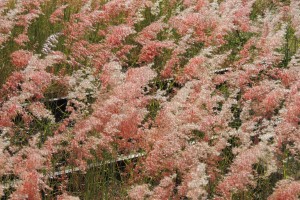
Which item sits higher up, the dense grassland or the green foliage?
the dense grassland

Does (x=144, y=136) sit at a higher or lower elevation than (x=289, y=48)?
higher

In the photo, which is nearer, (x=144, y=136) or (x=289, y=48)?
(x=144, y=136)

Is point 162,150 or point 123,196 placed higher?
point 162,150

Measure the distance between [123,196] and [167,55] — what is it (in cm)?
278

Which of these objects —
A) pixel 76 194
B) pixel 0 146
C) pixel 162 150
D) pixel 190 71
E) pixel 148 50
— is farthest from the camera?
pixel 148 50

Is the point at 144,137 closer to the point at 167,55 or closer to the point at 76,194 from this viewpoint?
the point at 76,194

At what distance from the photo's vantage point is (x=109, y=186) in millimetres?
4051

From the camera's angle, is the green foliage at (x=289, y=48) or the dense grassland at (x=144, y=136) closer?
the dense grassland at (x=144, y=136)

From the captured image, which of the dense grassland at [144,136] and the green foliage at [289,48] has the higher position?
the dense grassland at [144,136]

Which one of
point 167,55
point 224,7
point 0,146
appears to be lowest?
point 167,55

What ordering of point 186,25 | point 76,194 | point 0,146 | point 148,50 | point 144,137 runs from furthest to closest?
point 186,25, point 148,50, point 76,194, point 144,137, point 0,146

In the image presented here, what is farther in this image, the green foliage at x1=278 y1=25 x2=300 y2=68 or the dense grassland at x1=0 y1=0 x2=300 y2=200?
the green foliage at x1=278 y1=25 x2=300 y2=68

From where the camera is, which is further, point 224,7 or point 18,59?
point 224,7

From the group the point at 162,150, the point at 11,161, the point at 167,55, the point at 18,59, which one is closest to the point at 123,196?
the point at 162,150
